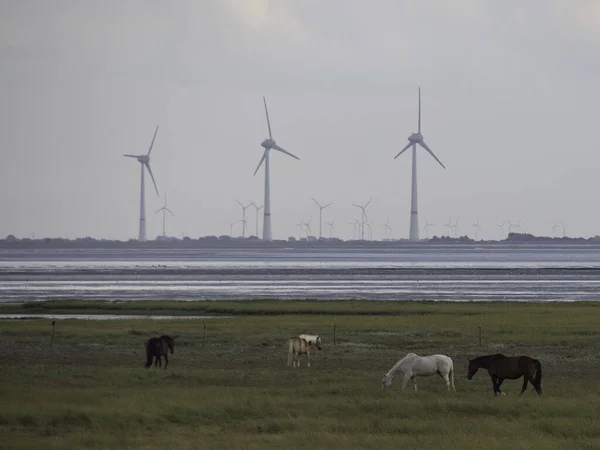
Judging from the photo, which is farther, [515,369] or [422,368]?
[422,368]

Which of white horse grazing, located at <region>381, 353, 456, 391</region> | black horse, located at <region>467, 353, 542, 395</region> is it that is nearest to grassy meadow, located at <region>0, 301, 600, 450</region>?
black horse, located at <region>467, 353, 542, 395</region>

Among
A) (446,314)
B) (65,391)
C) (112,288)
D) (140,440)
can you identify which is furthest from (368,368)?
(112,288)

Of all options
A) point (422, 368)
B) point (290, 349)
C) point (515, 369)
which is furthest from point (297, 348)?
point (515, 369)

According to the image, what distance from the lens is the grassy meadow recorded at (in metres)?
22.2

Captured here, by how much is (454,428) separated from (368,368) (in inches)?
438

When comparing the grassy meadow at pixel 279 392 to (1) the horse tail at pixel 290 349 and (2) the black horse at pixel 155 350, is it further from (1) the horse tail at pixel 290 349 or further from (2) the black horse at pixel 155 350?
(2) the black horse at pixel 155 350

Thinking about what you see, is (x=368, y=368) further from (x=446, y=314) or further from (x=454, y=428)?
(x=446, y=314)

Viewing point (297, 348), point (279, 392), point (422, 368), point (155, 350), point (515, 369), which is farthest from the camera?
point (297, 348)

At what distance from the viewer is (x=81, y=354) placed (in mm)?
38094

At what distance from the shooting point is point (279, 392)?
2798 centimetres

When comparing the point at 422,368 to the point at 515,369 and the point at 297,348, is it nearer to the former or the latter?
the point at 515,369

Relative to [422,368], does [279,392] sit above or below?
below

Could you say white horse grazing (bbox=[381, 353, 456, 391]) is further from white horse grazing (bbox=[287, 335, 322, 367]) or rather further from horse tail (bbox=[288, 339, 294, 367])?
horse tail (bbox=[288, 339, 294, 367])

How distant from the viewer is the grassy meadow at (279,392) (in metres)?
22.2
